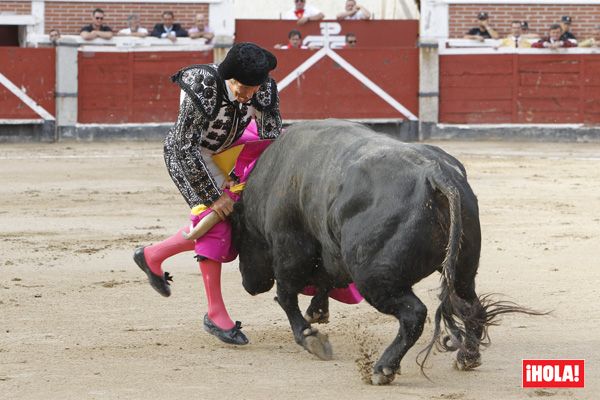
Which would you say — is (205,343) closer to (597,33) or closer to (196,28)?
(196,28)

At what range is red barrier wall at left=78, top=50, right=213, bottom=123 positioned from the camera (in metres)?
13.4

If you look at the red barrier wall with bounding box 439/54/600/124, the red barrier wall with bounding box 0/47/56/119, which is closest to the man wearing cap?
the red barrier wall with bounding box 0/47/56/119

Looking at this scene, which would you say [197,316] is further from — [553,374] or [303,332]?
[553,374]

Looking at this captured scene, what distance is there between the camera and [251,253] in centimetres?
441

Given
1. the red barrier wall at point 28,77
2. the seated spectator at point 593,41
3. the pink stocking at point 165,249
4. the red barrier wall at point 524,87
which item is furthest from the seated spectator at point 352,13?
the pink stocking at point 165,249

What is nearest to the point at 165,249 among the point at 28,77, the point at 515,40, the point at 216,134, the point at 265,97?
the point at 216,134

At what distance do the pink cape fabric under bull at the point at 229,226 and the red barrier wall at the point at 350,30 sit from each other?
10120 mm

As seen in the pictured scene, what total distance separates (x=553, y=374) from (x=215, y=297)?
1236 mm

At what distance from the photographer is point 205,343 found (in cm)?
439

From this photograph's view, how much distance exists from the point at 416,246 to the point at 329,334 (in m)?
1.05

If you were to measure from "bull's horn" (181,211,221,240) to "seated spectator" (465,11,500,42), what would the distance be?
34.7 feet

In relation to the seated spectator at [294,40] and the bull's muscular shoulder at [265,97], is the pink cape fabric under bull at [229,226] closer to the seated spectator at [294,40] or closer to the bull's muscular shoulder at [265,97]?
the bull's muscular shoulder at [265,97]

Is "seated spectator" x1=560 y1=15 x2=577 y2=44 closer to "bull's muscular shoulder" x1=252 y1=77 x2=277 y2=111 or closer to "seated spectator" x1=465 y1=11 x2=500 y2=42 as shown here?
"seated spectator" x1=465 y1=11 x2=500 y2=42

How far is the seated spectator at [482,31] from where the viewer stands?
1461 cm
